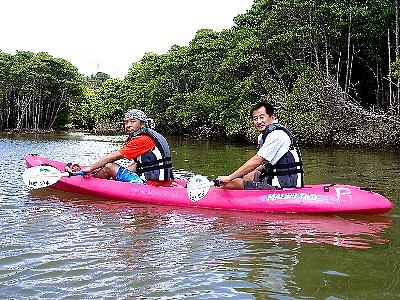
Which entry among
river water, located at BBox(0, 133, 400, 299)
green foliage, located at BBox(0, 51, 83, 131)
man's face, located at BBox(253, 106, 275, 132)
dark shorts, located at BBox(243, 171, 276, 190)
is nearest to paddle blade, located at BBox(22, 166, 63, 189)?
river water, located at BBox(0, 133, 400, 299)

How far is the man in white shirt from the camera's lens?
5895 millimetres

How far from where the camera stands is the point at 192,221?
578 cm

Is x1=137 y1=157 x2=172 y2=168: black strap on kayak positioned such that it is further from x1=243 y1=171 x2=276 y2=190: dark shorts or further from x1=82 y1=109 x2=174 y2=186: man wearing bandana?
x1=243 y1=171 x2=276 y2=190: dark shorts

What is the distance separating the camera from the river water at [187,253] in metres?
3.46

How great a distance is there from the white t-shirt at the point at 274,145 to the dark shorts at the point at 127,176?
2104 mm

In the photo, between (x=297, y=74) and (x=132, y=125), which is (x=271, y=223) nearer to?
(x=132, y=125)

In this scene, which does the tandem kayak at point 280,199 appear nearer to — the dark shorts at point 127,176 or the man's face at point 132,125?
the dark shorts at point 127,176

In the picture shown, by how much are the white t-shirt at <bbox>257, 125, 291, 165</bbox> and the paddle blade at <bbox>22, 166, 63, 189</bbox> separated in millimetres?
3220

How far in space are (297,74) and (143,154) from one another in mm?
15993

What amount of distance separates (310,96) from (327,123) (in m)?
1.20

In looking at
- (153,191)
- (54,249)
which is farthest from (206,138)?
(54,249)

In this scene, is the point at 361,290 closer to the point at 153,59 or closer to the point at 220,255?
the point at 220,255

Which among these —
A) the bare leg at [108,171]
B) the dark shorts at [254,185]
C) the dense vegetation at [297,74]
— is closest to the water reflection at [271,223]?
the dark shorts at [254,185]

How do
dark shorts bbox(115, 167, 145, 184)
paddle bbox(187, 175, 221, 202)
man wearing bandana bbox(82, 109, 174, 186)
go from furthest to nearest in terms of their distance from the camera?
dark shorts bbox(115, 167, 145, 184)
man wearing bandana bbox(82, 109, 174, 186)
paddle bbox(187, 175, 221, 202)
